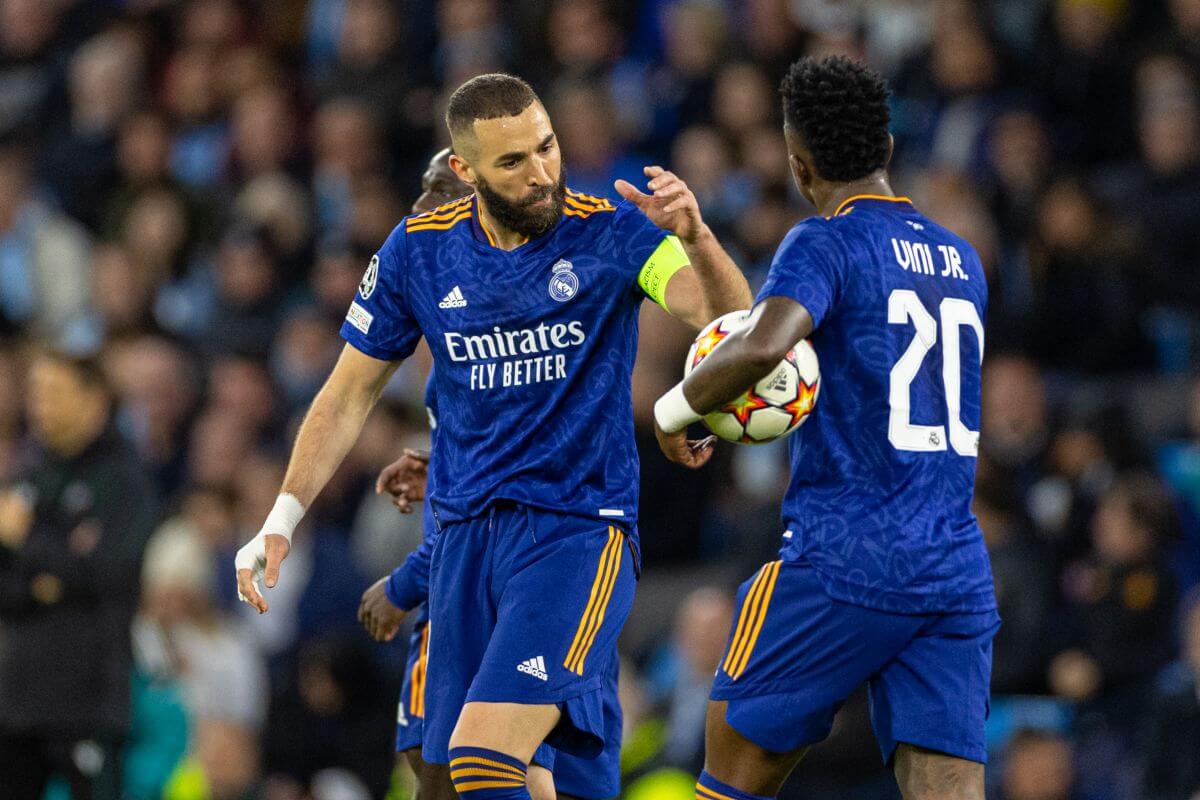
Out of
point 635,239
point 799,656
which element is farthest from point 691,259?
point 799,656

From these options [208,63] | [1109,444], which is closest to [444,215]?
[1109,444]

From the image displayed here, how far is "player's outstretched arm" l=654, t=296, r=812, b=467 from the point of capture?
15.9 feet

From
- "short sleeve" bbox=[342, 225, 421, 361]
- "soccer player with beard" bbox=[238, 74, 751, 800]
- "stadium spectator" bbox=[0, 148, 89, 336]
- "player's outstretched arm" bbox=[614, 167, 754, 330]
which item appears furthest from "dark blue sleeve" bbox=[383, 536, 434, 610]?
"stadium spectator" bbox=[0, 148, 89, 336]

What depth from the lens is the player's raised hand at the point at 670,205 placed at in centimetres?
520

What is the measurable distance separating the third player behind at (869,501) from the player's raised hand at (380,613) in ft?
4.56

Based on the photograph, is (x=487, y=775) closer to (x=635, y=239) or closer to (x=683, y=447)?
(x=683, y=447)

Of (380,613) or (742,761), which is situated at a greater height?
(380,613)

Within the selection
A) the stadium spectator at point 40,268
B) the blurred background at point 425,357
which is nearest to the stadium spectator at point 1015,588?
the blurred background at point 425,357

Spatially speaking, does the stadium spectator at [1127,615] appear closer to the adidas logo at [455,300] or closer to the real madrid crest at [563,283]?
the real madrid crest at [563,283]

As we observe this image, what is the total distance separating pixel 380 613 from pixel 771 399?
5.95 feet

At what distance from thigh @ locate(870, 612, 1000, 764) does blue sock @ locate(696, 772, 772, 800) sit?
401 millimetres

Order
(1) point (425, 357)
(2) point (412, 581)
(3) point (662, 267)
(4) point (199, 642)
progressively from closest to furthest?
1. (3) point (662, 267)
2. (2) point (412, 581)
3. (4) point (199, 642)
4. (1) point (425, 357)

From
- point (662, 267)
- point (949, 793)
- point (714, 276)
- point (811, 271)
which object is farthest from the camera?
point (662, 267)

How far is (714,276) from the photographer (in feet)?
17.4
